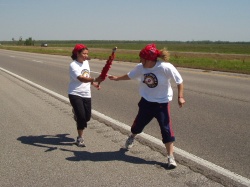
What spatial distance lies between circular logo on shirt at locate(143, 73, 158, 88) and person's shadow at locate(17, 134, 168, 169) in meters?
1.01

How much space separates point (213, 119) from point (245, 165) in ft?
8.22

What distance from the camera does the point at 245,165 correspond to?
4.37 m

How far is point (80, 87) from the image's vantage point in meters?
5.25

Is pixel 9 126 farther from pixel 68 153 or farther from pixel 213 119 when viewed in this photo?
pixel 213 119

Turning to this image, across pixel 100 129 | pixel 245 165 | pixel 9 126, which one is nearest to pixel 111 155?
pixel 100 129

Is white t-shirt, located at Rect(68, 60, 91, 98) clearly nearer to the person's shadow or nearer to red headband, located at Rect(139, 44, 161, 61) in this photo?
the person's shadow

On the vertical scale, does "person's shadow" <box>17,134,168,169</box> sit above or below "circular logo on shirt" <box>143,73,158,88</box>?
below

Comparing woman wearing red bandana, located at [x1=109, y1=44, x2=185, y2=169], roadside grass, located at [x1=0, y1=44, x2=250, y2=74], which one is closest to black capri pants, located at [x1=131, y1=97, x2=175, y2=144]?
woman wearing red bandana, located at [x1=109, y1=44, x2=185, y2=169]

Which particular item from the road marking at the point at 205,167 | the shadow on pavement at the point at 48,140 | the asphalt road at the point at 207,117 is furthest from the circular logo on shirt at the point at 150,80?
the shadow on pavement at the point at 48,140

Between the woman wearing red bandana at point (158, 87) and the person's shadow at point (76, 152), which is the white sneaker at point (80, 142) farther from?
the woman wearing red bandana at point (158, 87)

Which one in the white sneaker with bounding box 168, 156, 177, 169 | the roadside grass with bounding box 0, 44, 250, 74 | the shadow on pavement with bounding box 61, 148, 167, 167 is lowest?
the roadside grass with bounding box 0, 44, 250, 74

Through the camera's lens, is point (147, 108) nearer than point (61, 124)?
Yes

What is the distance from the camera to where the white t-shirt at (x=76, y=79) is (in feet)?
16.7

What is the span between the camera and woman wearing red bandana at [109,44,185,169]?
430 cm
